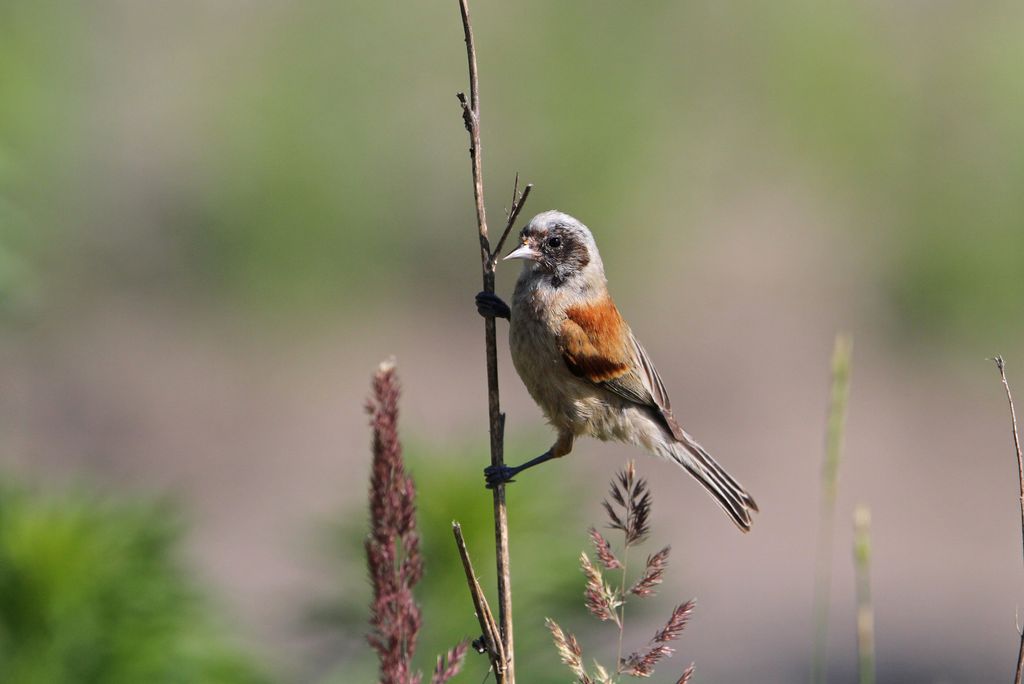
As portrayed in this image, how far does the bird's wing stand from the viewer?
11.5 feet

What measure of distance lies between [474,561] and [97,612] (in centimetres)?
133

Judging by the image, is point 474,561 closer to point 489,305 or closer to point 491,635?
point 489,305

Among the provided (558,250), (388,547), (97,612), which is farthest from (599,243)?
(388,547)

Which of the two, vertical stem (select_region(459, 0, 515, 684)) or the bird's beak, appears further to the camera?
the bird's beak

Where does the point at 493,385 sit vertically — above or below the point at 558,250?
below

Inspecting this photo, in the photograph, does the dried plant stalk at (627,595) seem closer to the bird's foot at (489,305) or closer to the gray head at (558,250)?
the bird's foot at (489,305)

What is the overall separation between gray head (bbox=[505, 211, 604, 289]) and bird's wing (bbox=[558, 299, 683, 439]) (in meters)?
0.10

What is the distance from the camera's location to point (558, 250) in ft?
11.6

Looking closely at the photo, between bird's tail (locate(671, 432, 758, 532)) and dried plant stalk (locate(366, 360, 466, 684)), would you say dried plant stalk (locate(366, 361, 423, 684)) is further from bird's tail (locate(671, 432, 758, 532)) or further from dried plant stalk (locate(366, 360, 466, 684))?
bird's tail (locate(671, 432, 758, 532))

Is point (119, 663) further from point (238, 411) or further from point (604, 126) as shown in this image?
point (604, 126)

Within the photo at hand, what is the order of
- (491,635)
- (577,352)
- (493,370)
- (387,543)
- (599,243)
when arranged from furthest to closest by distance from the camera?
1. (599,243)
2. (577,352)
3. (493,370)
4. (491,635)
5. (387,543)

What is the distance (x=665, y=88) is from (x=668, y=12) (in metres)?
0.91

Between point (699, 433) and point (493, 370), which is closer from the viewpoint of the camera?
point (493, 370)

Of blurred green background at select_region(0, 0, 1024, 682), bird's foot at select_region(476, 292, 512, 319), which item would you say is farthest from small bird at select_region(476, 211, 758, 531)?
blurred green background at select_region(0, 0, 1024, 682)
